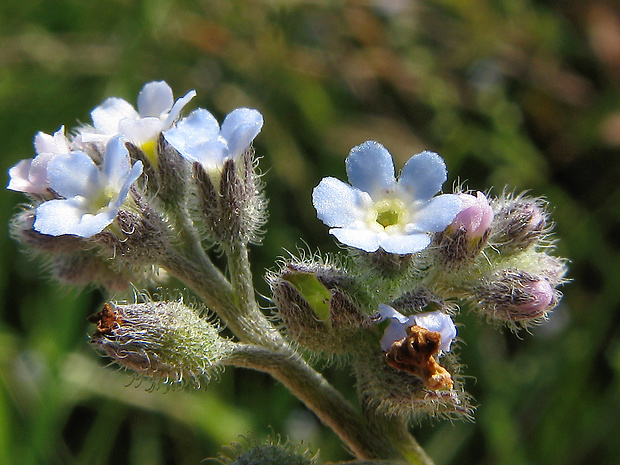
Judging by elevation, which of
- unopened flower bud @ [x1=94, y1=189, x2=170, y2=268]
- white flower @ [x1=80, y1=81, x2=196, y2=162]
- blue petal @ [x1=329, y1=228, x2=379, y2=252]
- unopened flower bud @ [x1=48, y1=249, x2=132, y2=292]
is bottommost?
unopened flower bud @ [x1=48, y1=249, x2=132, y2=292]

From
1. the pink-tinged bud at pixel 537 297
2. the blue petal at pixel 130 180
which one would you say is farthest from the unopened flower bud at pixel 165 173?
the pink-tinged bud at pixel 537 297

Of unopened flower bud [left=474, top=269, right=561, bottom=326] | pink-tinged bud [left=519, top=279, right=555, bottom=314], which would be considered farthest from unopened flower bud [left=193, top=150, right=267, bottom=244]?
pink-tinged bud [left=519, top=279, right=555, bottom=314]

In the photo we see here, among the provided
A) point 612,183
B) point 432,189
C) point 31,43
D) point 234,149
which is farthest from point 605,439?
point 31,43

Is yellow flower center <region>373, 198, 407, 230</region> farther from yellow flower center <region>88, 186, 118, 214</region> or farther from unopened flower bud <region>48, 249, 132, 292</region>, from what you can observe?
unopened flower bud <region>48, 249, 132, 292</region>

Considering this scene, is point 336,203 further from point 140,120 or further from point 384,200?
point 140,120

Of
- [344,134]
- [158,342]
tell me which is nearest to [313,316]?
[158,342]

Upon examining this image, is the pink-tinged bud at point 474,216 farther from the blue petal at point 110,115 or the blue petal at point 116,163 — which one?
the blue petal at point 110,115

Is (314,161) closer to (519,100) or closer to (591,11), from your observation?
(519,100)
